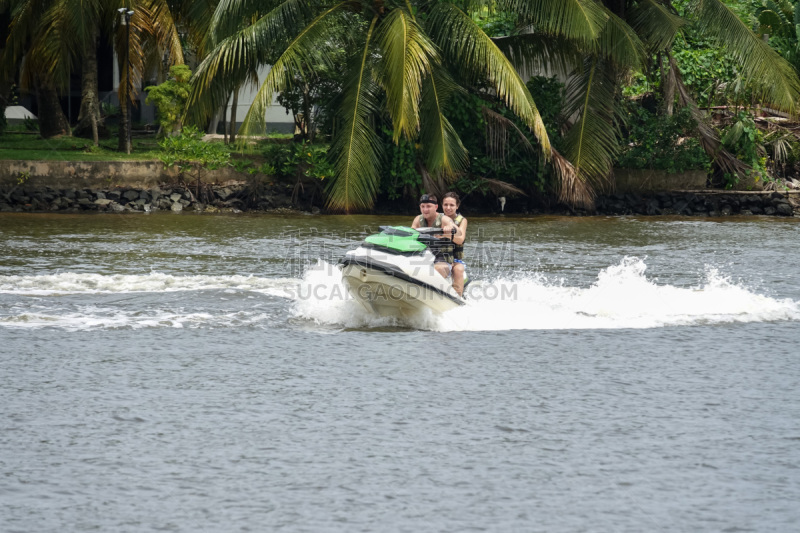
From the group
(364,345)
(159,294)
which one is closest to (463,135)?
(159,294)

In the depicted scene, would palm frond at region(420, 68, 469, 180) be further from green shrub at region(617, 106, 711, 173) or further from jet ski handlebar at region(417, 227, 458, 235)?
jet ski handlebar at region(417, 227, 458, 235)

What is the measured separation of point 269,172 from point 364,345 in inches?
654

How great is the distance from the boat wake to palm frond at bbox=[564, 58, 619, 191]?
424 inches

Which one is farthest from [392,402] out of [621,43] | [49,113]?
[49,113]

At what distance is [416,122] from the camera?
70.0 ft

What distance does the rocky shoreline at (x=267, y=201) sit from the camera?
2475 centimetres

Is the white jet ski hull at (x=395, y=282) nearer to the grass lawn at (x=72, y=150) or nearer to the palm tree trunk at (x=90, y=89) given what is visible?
the grass lawn at (x=72, y=150)

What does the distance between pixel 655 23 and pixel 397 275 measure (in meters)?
16.8

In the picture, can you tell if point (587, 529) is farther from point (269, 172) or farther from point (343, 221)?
point (269, 172)

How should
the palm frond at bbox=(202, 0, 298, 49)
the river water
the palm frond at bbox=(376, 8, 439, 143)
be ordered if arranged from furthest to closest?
the palm frond at bbox=(202, 0, 298, 49) < the palm frond at bbox=(376, 8, 439, 143) < the river water

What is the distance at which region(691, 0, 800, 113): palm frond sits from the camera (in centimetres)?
2389

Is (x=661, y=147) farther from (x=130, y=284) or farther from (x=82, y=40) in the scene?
(x=130, y=284)

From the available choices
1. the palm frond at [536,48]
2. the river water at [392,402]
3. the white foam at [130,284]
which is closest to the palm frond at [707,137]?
the palm frond at [536,48]

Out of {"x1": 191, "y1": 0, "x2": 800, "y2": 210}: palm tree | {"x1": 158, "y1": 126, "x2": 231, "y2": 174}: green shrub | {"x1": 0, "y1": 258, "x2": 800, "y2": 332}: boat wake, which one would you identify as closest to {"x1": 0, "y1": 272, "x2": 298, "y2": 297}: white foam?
{"x1": 0, "y1": 258, "x2": 800, "y2": 332}: boat wake
